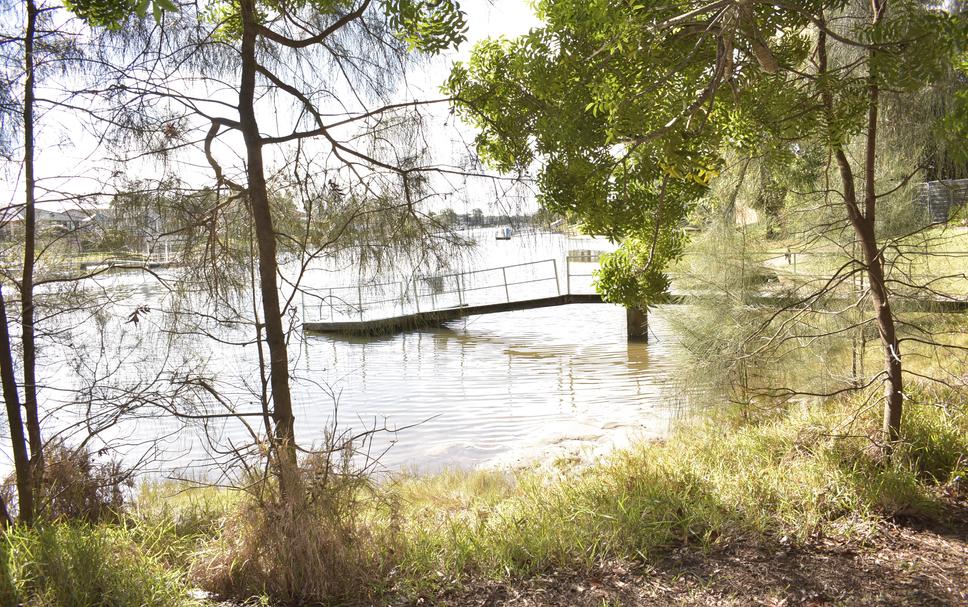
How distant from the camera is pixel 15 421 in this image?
3844 mm

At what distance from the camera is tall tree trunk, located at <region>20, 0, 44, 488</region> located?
3861 millimetres

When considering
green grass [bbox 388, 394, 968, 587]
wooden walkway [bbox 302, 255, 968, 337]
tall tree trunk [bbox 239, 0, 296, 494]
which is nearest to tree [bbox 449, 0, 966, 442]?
green grass [bbox 388, 394, 968, 587]

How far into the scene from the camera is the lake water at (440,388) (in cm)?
405

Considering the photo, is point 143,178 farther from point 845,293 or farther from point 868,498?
point 845,293

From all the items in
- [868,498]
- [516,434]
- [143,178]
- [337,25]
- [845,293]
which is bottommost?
[516,434]

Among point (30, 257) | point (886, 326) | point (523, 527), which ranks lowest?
point (523, 527)

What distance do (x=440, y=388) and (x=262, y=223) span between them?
7.68 m

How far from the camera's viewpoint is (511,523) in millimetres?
3676

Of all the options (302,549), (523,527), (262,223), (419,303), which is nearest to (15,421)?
(262,223)

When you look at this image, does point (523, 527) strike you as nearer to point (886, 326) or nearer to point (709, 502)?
point (709, 502)

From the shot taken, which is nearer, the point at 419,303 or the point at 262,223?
the point at 262,223

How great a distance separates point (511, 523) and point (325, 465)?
108 cm

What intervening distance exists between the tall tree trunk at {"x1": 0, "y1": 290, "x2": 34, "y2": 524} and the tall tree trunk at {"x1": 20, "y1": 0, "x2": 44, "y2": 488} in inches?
2.6

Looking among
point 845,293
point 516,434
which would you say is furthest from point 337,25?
point 845,293
